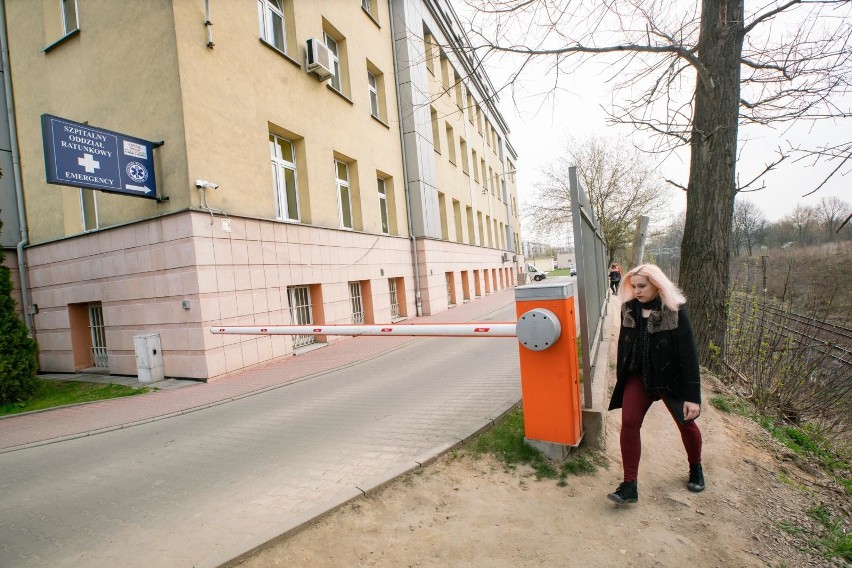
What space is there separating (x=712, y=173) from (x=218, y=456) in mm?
6911

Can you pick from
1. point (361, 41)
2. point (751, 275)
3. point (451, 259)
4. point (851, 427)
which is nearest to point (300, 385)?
point (851, 427)

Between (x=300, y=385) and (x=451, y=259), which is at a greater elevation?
(x=451, y=259)

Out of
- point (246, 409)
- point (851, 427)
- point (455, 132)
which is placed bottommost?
point (851, 427)

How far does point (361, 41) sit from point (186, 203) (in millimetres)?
9334

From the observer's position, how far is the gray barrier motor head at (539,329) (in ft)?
10.1

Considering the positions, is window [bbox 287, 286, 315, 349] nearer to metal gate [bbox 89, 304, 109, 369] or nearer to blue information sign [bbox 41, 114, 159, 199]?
blue information sign [bbox 41, 114, 159, 199]

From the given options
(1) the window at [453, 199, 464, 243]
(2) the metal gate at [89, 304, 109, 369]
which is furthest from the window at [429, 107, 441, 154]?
(2) the metal gate at [89, 304, 109, 369]

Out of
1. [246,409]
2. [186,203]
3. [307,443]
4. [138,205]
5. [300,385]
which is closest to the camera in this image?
[307,443]

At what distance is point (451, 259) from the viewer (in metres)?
19.3

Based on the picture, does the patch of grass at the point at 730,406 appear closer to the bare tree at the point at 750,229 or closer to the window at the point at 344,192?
the window at the point at 344,192

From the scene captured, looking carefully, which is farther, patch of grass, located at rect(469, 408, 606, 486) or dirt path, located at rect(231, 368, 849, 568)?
patch of grass, located at rect(469, 408, 606, 486)

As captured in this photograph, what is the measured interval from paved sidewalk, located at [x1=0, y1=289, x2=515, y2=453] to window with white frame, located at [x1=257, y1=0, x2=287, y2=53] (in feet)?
23.7

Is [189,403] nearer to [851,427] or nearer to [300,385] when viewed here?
[300,385]

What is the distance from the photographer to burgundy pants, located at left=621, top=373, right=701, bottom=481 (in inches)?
117
